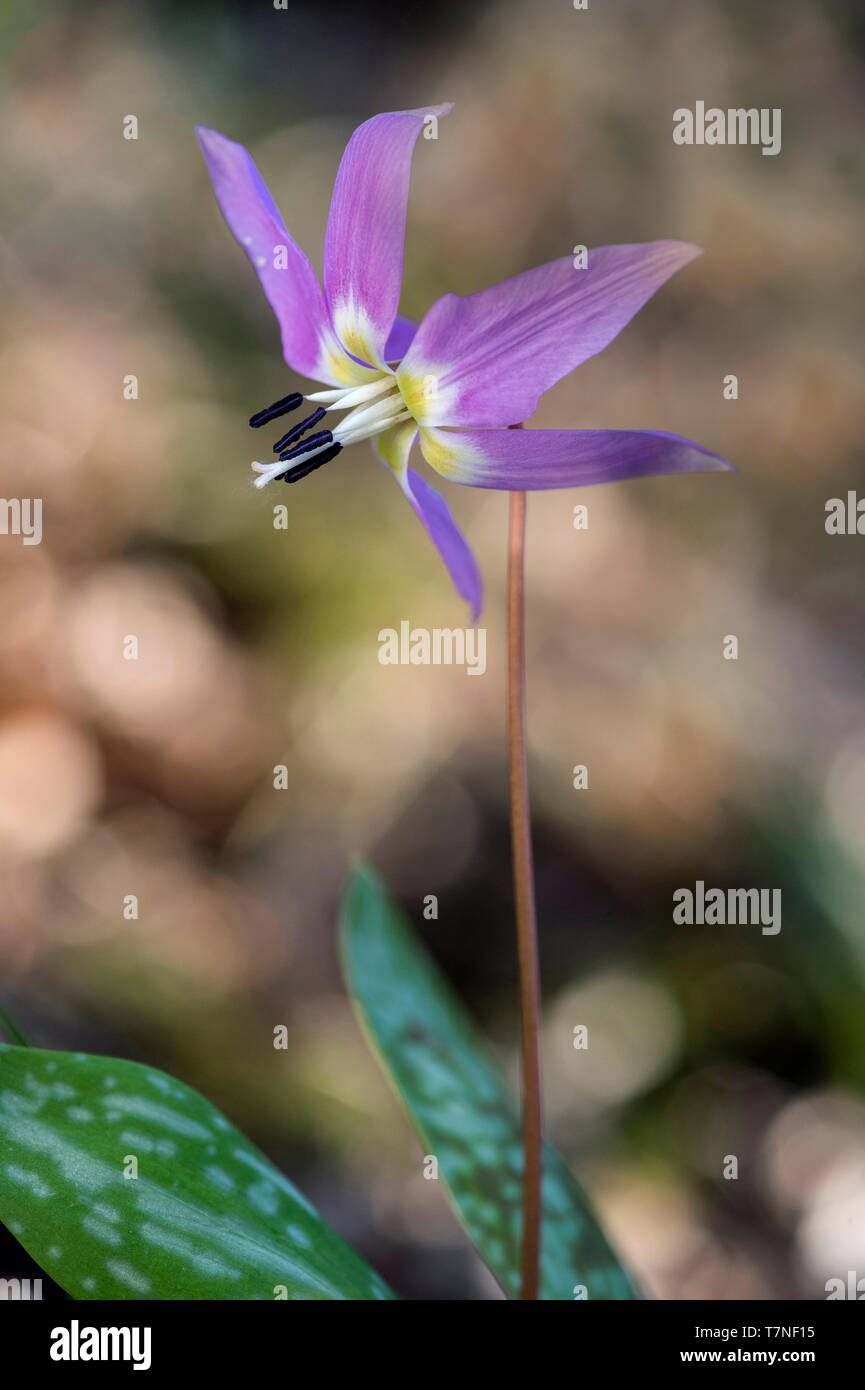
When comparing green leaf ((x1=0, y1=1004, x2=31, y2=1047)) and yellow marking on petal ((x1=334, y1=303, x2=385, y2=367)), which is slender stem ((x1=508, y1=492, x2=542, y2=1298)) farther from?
green leaf ((x1=0, y1=1004, x2=31, y2=1047))

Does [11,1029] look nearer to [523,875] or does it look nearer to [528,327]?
[523,875]

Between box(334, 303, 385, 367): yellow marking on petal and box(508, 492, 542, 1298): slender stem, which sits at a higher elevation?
box(334, 303, 385, 367): yellow marking on petal

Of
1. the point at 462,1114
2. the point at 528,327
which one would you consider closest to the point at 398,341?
the point at 528,327

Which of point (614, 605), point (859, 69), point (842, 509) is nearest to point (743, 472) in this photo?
point (842, 509)

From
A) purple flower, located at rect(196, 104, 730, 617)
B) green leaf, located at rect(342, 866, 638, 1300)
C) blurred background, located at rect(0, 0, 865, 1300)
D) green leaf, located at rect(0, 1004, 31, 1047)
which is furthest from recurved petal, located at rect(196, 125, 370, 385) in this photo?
blurred background, located at rect(0, 0, 865, 1300)

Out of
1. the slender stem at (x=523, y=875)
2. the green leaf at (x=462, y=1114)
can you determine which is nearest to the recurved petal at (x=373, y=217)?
the slender stem at (x=523, y=875)
